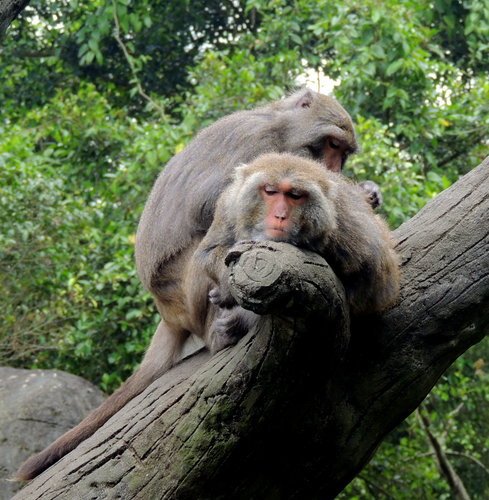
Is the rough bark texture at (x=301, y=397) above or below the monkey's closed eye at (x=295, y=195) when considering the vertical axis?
below

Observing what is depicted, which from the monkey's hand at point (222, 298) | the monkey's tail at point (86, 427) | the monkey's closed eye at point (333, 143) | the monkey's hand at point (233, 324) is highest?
the monkey's closed eye at point (333, 143)

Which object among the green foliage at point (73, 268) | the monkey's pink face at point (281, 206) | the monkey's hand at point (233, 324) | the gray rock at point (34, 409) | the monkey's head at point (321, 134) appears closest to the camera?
the monkey's pink face at point (281, 206)

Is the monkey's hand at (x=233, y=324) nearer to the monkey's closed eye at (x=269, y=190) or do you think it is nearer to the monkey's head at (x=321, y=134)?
the monkey's closed eye at (x=269, y=190)

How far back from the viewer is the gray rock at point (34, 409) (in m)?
7.23

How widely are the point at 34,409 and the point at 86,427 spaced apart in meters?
2.91

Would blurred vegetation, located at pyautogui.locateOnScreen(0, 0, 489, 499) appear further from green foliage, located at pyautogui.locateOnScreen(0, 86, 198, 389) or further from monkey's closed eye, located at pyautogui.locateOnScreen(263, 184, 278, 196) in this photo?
monkey's closed eye, located at pyautogui.locateOnScreen(263, 184, 278, 196)

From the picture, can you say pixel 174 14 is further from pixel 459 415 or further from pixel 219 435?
pixel 219 435

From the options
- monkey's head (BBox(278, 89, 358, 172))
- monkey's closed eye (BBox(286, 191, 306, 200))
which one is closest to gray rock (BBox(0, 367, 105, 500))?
monkey's head (BBox(278, 89, 358, 172))

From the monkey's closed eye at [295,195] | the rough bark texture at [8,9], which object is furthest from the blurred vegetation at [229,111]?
the rough bark texture at [8,9]

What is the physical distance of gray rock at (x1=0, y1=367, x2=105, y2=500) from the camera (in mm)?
7227

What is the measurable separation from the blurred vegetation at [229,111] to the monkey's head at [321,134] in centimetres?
270

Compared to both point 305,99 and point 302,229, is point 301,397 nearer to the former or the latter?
point 302,229

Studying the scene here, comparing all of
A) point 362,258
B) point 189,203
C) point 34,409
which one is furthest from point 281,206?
point 34,409

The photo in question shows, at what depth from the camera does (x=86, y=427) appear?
4.79 metres
